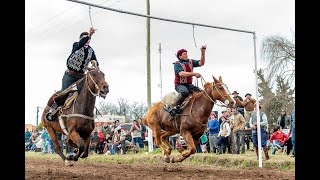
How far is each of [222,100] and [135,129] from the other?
10611 millimetres

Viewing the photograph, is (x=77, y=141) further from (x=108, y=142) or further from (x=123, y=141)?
Answer: (x=108, y=142)

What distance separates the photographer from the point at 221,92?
466 inches

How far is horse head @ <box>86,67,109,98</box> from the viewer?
35.7 feet

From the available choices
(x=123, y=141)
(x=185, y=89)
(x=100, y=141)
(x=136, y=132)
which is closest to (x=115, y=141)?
(x=123, y=141)

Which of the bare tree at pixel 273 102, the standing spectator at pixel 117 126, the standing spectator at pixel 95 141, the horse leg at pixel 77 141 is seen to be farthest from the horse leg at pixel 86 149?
the bare tree at pixel 273 102

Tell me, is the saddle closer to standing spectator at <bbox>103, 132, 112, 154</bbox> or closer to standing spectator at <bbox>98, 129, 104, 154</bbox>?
standing spectator at <bbox>103, 132, 112, 154</bbox>

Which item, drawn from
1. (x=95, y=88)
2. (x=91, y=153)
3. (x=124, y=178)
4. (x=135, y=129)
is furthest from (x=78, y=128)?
(x=91, y=153)

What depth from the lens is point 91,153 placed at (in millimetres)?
23781

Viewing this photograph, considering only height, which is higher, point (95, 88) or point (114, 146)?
point (95, 88)

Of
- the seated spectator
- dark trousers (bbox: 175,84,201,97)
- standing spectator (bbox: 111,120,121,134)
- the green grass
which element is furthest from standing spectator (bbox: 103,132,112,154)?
dark trousers (bbox: 175,84,201,97)

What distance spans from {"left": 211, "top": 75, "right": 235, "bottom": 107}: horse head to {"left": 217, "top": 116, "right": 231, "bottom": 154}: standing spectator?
527cm

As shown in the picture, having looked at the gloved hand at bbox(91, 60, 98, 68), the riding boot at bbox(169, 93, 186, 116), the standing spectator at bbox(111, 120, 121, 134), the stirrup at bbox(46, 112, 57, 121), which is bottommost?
the standing spectator at bbox(111, 120, 121, 134)

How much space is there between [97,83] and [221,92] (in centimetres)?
311

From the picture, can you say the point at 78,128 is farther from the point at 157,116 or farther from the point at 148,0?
the point at 148,0
